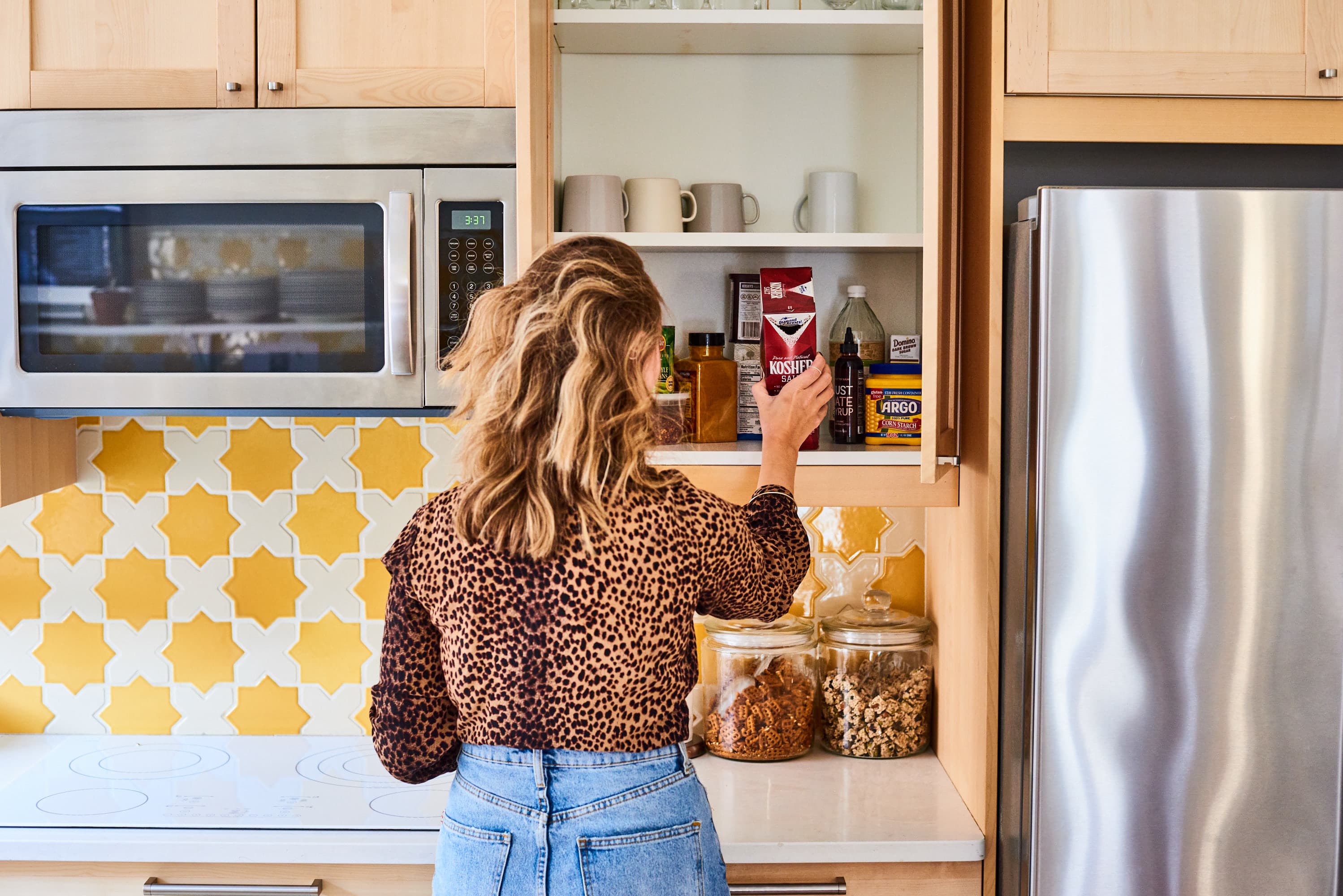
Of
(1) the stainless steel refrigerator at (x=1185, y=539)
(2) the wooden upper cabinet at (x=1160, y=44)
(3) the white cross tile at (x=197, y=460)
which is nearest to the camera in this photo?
(1) the stainless steel refrigerator at (x=1185, y=539)

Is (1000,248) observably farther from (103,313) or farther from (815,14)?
(103,313)

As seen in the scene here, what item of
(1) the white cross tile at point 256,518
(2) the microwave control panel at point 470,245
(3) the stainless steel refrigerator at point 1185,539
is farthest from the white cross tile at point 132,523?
(3) the stainless steel refrigerator at point 1185,539

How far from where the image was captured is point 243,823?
1.49 m

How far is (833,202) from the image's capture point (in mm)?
1725

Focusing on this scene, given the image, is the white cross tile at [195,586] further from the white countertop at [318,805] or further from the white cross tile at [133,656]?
the white countertop at [318,805]

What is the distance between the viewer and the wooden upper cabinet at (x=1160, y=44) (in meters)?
1.38

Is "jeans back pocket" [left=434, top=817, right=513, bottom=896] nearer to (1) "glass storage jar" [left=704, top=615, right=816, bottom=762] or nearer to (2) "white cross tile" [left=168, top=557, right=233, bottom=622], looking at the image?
(1) "glass storage jar" [left=704, top=615, right=816, bottom=762]

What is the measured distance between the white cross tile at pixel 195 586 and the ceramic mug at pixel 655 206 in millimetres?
971

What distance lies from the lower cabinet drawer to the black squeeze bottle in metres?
0.62

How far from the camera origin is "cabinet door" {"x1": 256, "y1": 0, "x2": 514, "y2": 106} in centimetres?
152

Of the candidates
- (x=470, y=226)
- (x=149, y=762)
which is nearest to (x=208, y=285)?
(x=470, y=226)

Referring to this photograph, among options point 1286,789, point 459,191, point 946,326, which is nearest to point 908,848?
point 1286,789

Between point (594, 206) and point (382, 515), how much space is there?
70cm

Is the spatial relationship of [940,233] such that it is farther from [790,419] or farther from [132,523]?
[132,523]
